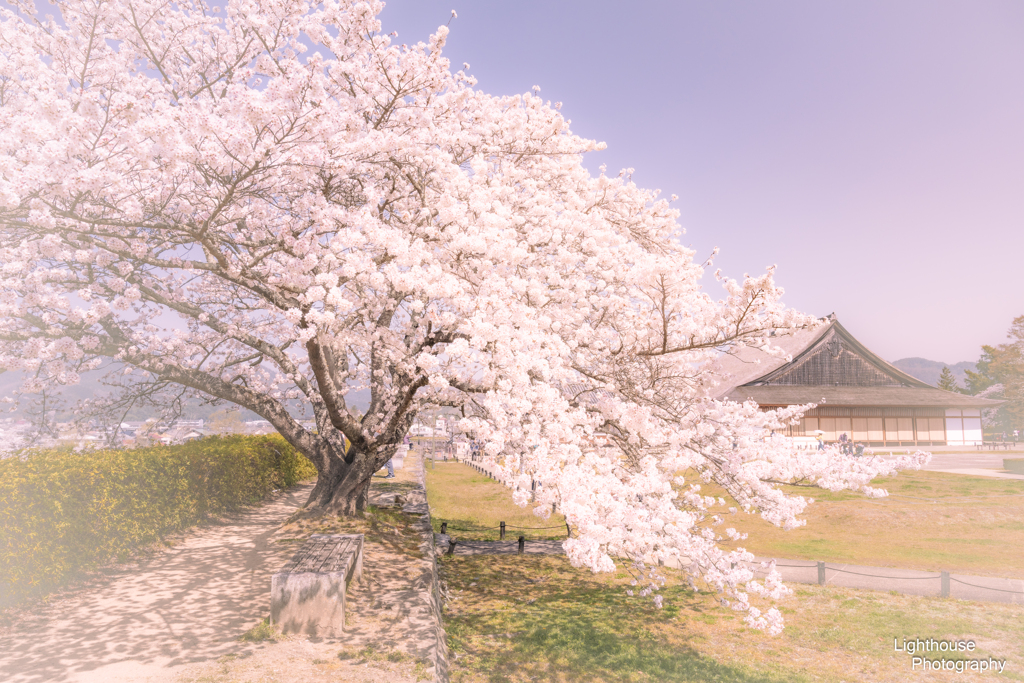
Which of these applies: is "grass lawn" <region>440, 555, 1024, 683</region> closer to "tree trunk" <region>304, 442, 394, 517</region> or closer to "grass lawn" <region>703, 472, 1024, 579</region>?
"tree trunk" <region>304, 442, 394, 517</region>

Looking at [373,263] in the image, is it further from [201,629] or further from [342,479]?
[342,479]

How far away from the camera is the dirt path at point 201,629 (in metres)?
4.78

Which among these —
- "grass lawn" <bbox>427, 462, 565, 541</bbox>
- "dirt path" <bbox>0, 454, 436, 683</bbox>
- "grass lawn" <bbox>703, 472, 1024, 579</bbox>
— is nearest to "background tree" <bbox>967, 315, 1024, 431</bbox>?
"grass lawn" <bbox>703, 472, 1024, 579</bbox>

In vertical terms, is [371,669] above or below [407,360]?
below

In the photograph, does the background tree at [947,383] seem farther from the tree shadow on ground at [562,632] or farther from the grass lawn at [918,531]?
the tree shadow on ground at [562,632]

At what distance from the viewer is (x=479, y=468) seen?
98.3ft

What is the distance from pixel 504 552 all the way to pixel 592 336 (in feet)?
21.1

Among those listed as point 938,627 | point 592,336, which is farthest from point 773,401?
point 592,336

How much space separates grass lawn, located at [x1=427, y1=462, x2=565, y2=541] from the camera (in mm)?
13672

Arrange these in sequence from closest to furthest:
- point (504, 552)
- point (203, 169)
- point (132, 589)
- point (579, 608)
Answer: point (203, 169), point (132, 589), point (579, 608), point (504, 552)

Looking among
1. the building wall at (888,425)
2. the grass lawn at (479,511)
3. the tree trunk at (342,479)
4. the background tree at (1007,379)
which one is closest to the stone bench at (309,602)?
the grass lawn at (479,511)

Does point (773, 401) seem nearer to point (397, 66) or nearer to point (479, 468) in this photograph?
point (479, 468)

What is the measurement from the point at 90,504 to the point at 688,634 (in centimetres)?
892

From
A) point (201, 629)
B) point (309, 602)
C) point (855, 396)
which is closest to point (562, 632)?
point (309, 602)
